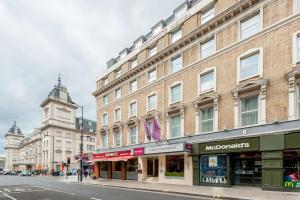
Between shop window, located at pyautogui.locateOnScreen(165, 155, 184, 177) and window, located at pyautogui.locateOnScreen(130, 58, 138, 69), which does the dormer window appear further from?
shop window, located at pyautogui.locateOnScreen(165, 155, 184, 177)

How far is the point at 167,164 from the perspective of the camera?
95.5 feet

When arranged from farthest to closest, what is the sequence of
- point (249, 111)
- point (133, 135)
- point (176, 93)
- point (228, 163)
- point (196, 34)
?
point (133, 135) → point (176, 93) → point (196, 34) → point (228, 163) → point (249, 111)

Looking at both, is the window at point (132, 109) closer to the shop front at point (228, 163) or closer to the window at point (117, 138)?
the window at point (117, 138)

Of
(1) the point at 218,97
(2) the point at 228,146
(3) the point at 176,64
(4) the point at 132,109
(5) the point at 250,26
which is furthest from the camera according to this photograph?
(4) the point at 132,109

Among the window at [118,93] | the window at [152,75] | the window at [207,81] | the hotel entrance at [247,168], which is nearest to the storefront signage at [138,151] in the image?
the window at [152,75]

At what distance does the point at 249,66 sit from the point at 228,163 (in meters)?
6.78

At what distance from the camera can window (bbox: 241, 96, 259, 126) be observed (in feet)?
68.1

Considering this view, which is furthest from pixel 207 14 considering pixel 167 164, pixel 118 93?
pixel 118 93

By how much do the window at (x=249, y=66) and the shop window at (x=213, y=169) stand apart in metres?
5.96

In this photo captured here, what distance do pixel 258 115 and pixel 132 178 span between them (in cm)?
1850

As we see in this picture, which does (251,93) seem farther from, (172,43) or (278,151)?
(172,43)

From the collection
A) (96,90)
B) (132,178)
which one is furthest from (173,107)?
(96,90)

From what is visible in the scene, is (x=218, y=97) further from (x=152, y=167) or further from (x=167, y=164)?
(x=152, y=167)

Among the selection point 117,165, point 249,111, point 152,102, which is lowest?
point 117,165
